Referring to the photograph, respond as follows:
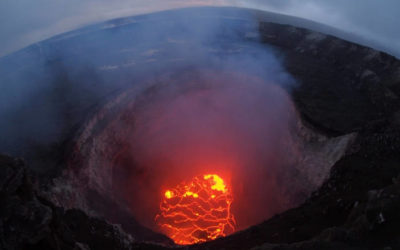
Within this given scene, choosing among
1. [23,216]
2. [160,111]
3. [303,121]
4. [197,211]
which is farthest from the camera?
[160,111]

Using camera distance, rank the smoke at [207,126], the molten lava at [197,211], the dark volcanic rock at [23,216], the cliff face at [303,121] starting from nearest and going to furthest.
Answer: the dark volcanic rock at [23,216]
the cliff face at [303,121]
the molten lava at [197,211]
the smoke at [207,126]

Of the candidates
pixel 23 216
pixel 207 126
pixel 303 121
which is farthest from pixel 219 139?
pixel 23 216

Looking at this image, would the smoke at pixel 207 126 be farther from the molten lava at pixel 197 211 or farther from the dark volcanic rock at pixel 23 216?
the dark volcanic rock at pixel 23 216

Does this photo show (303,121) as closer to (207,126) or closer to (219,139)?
(219,139)

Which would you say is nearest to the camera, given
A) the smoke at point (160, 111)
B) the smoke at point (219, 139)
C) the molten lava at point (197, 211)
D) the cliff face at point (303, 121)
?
the cliff face at point (303, 121)

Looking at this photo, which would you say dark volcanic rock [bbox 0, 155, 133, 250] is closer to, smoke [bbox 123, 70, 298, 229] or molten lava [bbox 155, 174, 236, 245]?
molten lava [bbox 155, 174, 236, 245]

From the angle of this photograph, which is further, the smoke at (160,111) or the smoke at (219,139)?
the smoke at (219,139)

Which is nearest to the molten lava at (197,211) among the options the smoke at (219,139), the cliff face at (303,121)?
the smoke at (219,139)

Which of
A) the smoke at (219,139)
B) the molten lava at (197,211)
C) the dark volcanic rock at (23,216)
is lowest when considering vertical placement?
the dark volcanic rock at (23,216)
